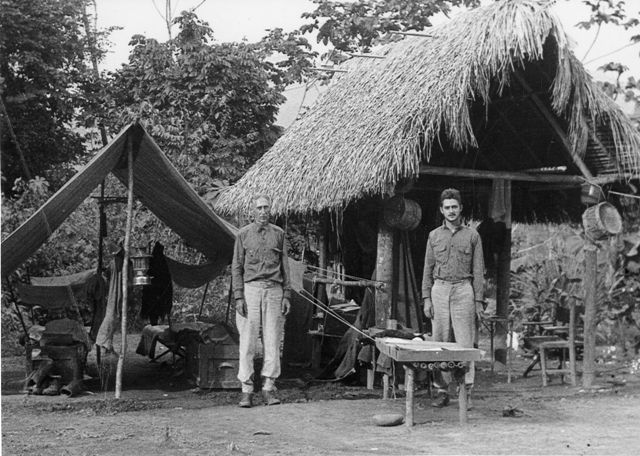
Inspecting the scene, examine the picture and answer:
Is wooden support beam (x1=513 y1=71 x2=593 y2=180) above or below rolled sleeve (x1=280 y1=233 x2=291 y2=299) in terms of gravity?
above

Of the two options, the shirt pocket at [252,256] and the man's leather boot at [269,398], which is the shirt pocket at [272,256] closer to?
the shirt pocket at [252,256]

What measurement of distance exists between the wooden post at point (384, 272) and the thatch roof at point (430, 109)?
0.53 metres

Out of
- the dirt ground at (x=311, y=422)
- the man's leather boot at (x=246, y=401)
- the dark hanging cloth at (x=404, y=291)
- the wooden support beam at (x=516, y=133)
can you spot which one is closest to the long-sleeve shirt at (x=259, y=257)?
the man's leather boot at (x=246, y=401)

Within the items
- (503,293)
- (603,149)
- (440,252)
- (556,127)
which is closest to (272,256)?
(440,252)

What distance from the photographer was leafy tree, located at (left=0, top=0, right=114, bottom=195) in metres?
16.7

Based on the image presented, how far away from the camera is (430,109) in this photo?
28.0 ft

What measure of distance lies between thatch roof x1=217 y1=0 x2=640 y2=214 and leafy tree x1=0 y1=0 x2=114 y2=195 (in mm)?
7725

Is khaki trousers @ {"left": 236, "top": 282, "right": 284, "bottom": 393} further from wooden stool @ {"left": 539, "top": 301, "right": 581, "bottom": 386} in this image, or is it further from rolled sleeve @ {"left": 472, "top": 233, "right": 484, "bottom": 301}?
wooden stool @ {"left": 539, "top": 301, "right": 581, "bottom": 386}

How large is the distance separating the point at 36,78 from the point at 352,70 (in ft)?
26.6

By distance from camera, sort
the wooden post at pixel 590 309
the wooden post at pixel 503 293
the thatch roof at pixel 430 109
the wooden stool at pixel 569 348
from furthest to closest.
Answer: the wooden post at pixel 503 293 < the wooden stool at pixel 569 348 < the wooden post at pixel 590 309 < the thatch roof at pixel 430 109

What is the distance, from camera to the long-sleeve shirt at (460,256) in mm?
7289

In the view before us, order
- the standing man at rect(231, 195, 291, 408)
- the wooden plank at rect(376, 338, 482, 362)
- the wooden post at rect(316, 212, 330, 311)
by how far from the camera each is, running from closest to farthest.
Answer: the wooden plank at rect(376, 338, 482, 362), the standing man at rect(231, 195, 291, 408), the wooden post at rect(316, 212, 330, 311)

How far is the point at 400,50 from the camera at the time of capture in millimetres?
10719

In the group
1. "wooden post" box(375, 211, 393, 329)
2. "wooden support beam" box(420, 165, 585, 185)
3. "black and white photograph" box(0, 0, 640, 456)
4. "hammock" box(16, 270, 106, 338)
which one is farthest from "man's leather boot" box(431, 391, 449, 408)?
"hammock" box(16, 270, 106, 338)
